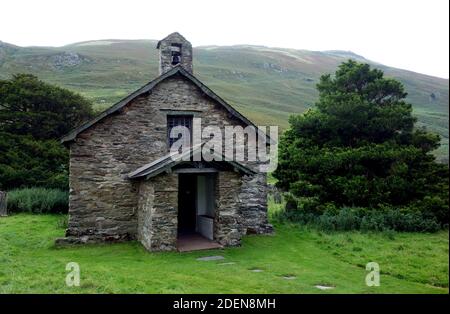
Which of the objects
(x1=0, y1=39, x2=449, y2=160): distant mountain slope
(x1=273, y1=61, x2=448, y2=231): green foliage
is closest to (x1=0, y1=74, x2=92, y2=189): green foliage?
(x1=273, y1=61, x2=448, y2=231): green foliage

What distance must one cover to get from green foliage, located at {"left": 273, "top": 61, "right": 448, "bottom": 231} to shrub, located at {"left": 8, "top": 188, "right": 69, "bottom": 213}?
12889mm

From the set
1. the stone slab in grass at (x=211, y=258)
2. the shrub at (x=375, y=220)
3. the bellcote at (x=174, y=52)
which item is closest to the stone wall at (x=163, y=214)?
the stone slab in grass at (x=211, y=258)

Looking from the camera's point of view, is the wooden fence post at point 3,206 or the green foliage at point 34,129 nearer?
the wooden fence post at point 3,206

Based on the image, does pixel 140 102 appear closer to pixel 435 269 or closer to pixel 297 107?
pixel 435 269

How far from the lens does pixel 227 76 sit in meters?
122

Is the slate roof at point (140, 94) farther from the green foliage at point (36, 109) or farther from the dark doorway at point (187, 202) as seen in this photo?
the green foliage at point (36, 109)

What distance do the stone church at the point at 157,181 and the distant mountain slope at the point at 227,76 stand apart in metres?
49.3

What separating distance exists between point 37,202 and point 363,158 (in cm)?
1808

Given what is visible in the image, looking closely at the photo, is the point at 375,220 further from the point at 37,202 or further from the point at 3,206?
the point at 3,206

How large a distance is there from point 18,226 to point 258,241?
36.6 feet

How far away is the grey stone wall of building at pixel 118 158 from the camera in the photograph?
15203 mm

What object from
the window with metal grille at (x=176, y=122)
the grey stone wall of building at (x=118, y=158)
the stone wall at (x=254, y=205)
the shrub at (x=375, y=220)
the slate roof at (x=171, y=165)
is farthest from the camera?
the stone wall at (x=254, y=205)

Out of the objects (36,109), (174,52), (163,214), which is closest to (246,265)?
(163,214)

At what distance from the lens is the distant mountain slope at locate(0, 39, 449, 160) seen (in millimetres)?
82062
